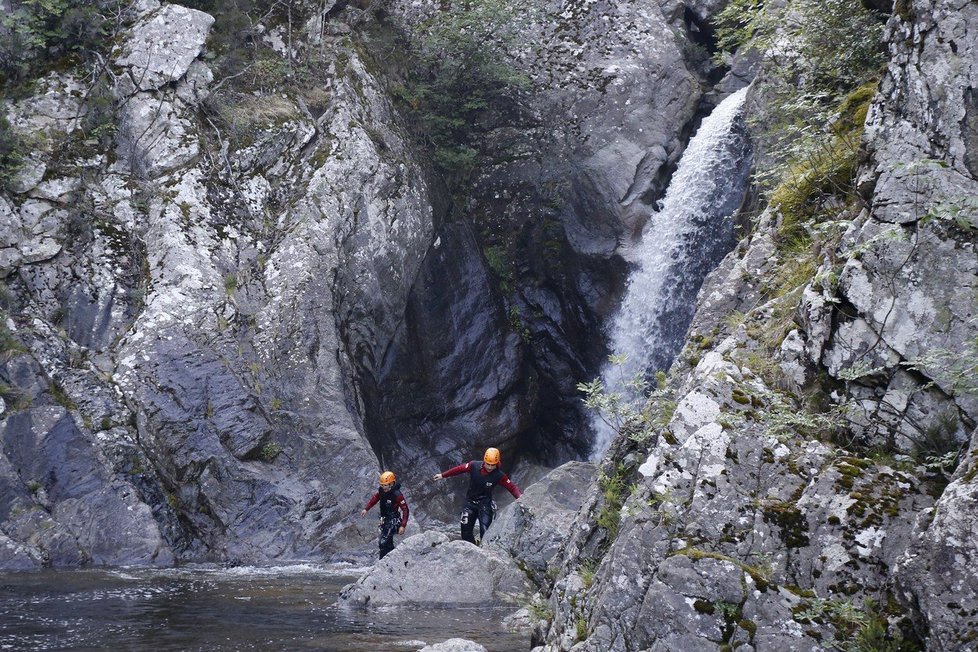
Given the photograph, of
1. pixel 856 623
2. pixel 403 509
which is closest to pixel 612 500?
pixel 856 623

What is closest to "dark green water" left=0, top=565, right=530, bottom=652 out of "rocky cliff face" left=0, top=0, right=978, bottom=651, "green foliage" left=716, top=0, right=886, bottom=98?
"rocky cliff face" left=0, top=0, right=978, bottom=651

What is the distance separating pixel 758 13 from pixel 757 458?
7497mm

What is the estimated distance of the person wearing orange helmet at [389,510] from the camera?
12.9 m

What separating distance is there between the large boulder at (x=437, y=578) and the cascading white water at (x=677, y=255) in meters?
9.46

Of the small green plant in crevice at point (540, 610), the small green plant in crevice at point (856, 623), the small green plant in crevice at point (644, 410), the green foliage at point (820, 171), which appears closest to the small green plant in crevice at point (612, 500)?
the small green plant in crevice at point (644, 410)

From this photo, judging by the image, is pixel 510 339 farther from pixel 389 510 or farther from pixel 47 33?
pixel 47 33

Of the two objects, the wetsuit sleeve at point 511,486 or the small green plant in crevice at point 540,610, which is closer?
the small green plant in crevice at point 540,610

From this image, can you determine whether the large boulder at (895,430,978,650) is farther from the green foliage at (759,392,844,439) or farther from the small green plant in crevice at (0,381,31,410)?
the small green plant in crevice at (0,381,31,410)

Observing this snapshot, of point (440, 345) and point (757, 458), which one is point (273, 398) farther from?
point (757, 458)

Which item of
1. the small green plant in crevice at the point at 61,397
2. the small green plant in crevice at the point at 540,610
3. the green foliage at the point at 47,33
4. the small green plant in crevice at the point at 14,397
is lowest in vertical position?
the small green plant in crevice at the point at 540,610

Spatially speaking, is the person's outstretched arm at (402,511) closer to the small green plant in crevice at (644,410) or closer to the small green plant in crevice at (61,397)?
the small green plant in crevice at (61,397)

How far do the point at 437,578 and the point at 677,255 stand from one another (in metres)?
12.1

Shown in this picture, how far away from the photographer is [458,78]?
21.9m

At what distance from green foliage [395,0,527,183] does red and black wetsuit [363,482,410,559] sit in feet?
35.4
